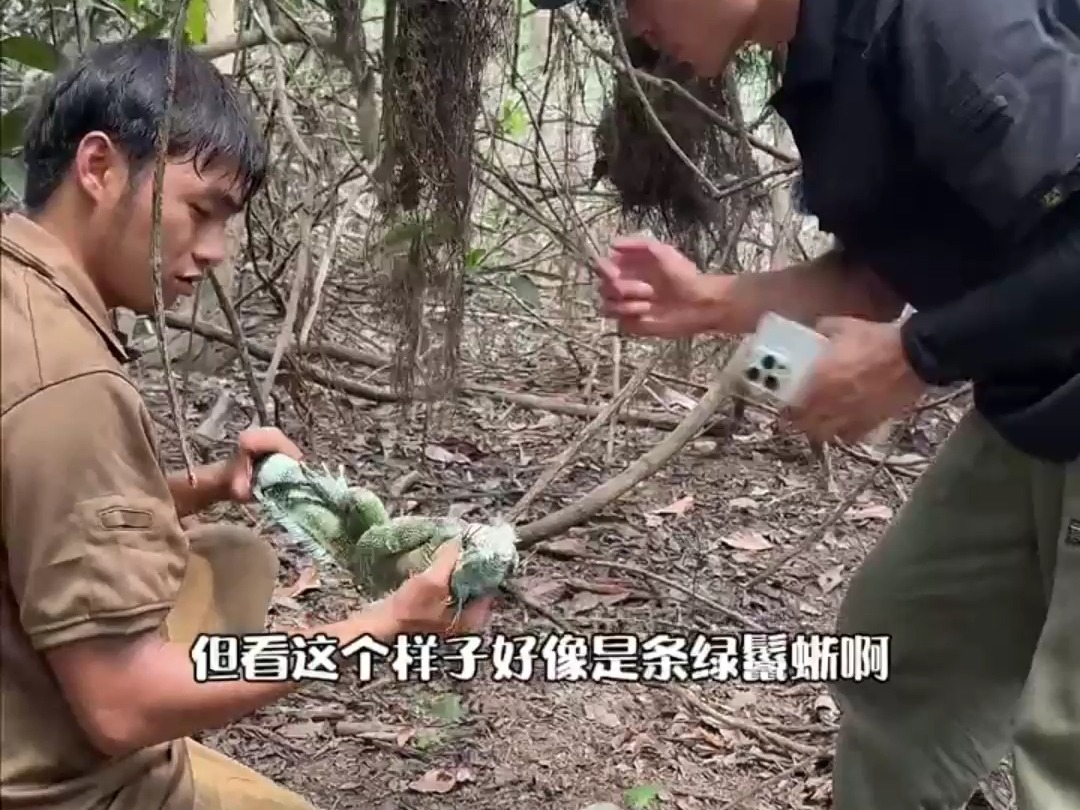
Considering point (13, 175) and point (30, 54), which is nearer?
point (13, 175)

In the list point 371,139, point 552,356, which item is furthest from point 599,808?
point 552,356

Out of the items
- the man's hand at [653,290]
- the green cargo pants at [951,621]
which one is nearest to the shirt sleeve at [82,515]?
the man's hand at [653,290]

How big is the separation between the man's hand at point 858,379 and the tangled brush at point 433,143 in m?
0.71

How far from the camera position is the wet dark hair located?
0.71 m

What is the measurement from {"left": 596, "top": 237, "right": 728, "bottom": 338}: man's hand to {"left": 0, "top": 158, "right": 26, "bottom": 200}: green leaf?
0.48 metres

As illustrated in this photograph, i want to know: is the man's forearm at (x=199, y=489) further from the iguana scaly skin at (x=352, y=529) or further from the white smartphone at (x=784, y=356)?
the white smartphone at (x=784, y=356)

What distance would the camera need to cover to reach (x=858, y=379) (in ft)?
2.84

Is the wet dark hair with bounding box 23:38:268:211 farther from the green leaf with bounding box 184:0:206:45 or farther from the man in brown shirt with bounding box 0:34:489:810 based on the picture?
the green leaf with bounding box 184:0:206:45

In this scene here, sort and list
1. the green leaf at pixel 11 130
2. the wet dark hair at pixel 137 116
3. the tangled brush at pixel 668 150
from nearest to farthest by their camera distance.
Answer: the green leaf at pixel 11 130 < the wet dark hair at pixel 137 116 < the tangled brush at pixel 668 150

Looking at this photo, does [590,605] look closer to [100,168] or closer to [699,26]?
[699,26]

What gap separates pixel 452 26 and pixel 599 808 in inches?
33.9

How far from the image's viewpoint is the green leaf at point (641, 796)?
1279mm

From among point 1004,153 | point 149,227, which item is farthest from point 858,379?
point 149,227

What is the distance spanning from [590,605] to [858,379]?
0.83 m
